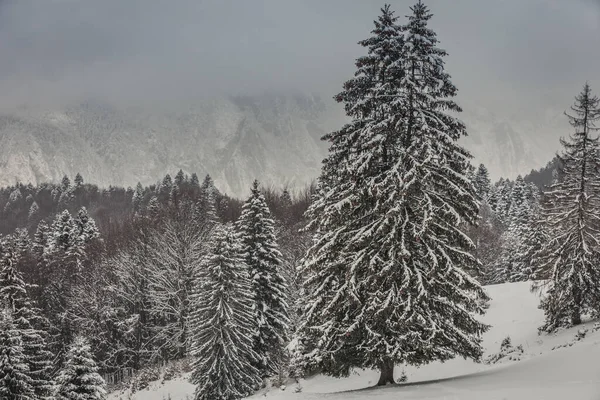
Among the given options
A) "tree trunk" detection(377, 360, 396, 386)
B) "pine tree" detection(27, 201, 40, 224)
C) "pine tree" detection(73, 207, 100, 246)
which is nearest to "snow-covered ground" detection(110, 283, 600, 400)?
"tree trunk" detection(377, 360, 396, 386)

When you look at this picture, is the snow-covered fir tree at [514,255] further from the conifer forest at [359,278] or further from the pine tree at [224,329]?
the pine tree at [224,329]

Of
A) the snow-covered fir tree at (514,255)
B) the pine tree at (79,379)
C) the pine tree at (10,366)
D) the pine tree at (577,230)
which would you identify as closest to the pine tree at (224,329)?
the pine tree at (79,379)

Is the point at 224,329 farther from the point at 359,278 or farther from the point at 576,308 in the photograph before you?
the point at 576,308

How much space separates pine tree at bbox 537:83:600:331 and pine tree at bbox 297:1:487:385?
35.8 ft

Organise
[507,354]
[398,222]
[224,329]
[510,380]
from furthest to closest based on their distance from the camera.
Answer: [224,329] → [507,354] → [398,222] → [510,380]

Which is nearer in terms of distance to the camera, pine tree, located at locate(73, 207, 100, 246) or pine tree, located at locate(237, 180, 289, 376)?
pine tree, located at locate(237, 180, 289, 376)

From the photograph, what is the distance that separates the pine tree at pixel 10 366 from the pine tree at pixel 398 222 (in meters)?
18.8

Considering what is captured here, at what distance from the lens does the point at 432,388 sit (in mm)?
10750

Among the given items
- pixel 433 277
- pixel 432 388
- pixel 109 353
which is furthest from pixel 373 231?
pixel 109 353

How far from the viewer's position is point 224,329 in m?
23.4

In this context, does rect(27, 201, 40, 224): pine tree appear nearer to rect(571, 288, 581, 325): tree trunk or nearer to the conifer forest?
the conifer forest

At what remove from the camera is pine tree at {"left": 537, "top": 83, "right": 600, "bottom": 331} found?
66.3 feet

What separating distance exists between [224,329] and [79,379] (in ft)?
24.3

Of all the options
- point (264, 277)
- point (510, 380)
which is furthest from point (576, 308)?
point (264, 277)
